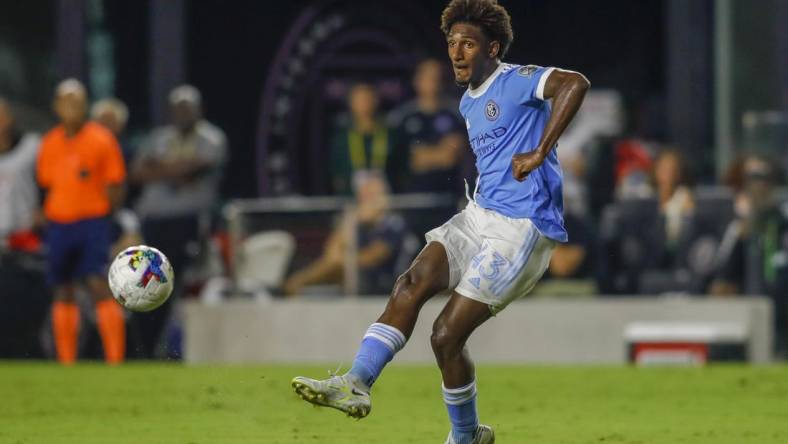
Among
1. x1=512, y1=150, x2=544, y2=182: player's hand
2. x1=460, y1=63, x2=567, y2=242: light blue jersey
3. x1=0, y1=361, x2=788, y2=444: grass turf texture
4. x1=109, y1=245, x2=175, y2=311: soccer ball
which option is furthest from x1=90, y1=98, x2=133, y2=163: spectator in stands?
x1=512, y1=150, x2=544, y2=182: player's hand

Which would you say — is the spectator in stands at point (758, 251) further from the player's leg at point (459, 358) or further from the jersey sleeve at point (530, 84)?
the player's leg at point (459, 358)

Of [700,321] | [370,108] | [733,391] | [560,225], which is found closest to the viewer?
[560,225]

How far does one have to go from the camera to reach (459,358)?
7930mm

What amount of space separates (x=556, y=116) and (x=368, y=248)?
754 cm

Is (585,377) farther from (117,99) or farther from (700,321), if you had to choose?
(117,99)

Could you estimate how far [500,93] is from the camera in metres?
8.16

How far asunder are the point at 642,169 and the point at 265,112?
13.3ft

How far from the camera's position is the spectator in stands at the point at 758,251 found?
15.1 metres

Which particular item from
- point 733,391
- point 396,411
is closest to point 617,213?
point 733,391

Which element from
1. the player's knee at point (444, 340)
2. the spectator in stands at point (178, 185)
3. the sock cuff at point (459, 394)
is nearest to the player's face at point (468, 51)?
the player's knee at point (444, 340)

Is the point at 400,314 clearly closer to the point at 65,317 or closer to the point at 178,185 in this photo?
the point at 65,317

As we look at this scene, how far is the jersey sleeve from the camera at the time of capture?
26.4 feet

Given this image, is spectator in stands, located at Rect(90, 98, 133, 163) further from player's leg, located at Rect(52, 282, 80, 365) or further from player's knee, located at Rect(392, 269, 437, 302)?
player's knee, located at Rect(392, 269, 437, 302)

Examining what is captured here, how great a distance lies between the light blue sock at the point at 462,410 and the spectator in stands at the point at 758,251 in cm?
749
